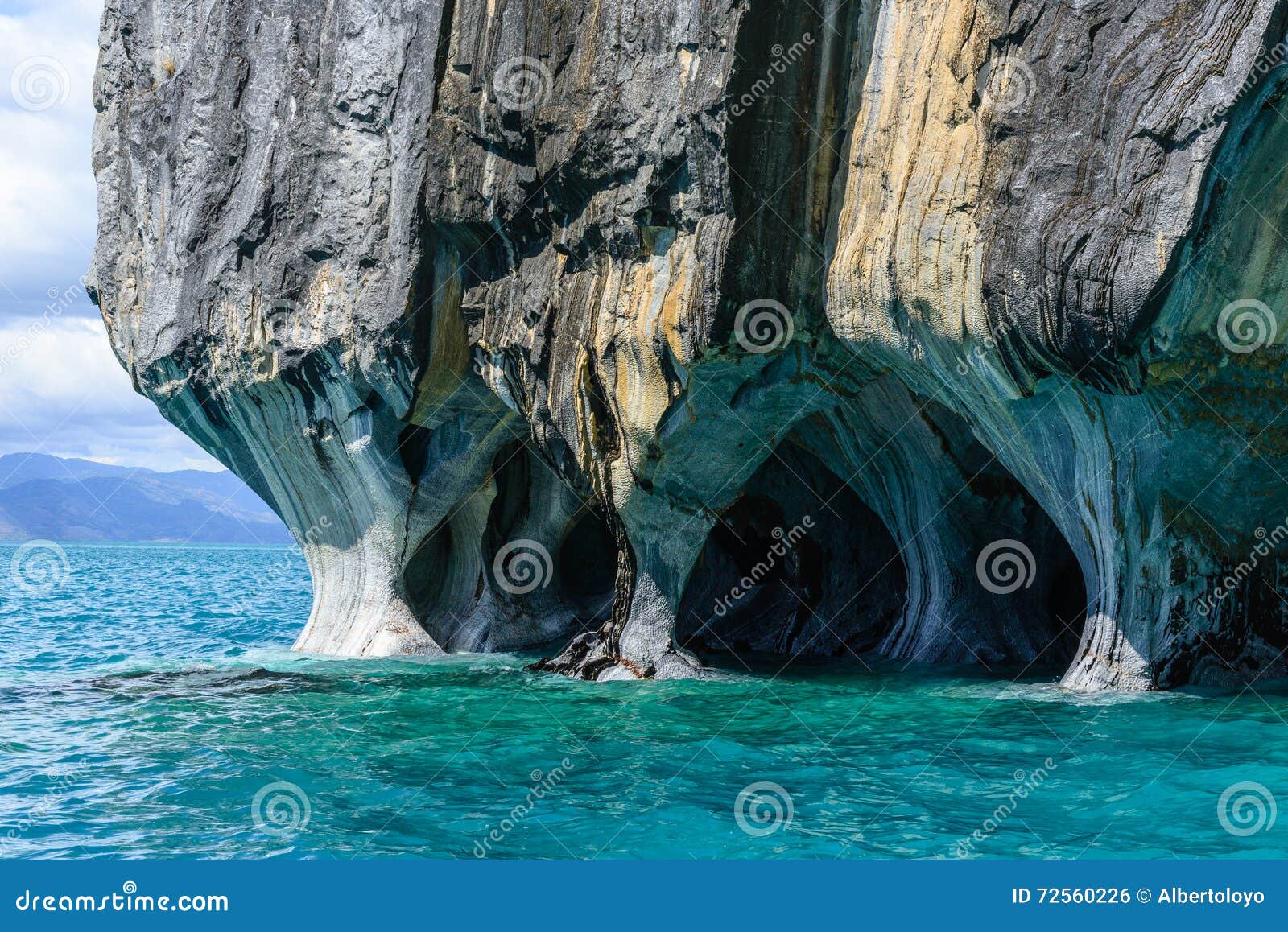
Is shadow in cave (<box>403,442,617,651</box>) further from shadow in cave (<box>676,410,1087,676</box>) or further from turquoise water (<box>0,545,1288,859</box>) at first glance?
turquoise water (<box>0,545,1288,859</box>)

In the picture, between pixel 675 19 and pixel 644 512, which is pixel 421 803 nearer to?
pixel 644 512

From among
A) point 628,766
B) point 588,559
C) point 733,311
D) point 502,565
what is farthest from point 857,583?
point 628,766

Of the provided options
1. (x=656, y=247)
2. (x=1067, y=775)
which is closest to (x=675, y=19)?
(x=656, y=247)

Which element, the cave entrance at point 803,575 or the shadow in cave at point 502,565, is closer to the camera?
the cave entrance at point 803,575

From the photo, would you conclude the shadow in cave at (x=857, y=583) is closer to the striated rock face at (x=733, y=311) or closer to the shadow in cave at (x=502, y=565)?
the striated rock face at (x=733, y=311)

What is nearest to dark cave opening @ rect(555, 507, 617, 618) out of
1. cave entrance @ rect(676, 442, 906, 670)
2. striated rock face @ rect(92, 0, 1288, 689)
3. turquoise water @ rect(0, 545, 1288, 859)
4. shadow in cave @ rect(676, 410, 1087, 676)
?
striated rock face @ rect(92, 0, 1288, 689)

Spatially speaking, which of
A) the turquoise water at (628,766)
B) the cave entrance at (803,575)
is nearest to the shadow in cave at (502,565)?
the cave entrance at (803,575)

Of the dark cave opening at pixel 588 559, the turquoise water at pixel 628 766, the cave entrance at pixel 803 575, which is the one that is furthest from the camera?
the dark cave opening at pixel 588 559

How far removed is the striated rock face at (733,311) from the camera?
10.5 m

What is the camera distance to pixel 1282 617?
12.9 m

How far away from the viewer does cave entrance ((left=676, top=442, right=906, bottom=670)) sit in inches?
728

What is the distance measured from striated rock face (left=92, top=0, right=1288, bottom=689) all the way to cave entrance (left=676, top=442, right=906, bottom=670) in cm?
6

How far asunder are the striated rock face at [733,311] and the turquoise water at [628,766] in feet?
5.80

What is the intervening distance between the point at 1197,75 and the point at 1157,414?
303 centimetres
